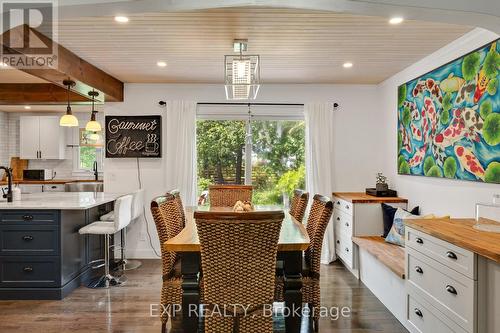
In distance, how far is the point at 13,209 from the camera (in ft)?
10.8

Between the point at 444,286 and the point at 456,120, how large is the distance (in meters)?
1.61

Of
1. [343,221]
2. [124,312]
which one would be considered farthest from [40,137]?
[343,221]

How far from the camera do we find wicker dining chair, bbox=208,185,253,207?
13.6 feet

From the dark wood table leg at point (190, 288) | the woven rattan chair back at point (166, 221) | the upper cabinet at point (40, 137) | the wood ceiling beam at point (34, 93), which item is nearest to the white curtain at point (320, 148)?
the woven rattan chair back at point (166, 221)

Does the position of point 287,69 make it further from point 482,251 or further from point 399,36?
point 482,251

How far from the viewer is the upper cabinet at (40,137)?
6.70 m

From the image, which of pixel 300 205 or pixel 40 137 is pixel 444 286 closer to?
pixel 300 205

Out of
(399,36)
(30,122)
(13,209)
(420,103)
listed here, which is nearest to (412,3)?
(399,36)

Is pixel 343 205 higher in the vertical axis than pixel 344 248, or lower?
higher

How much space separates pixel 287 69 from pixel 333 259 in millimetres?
2591

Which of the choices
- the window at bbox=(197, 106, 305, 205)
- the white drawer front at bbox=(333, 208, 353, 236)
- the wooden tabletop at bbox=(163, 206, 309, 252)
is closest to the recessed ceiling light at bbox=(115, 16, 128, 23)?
the wooden tabletop at bbox=(163, 206, 309, 252)

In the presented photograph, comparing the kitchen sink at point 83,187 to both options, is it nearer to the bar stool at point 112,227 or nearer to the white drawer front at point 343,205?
the bar stool at point 112,227

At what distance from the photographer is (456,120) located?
2992 millimetres

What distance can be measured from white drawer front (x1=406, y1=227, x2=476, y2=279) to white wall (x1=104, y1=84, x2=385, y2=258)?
237cm
